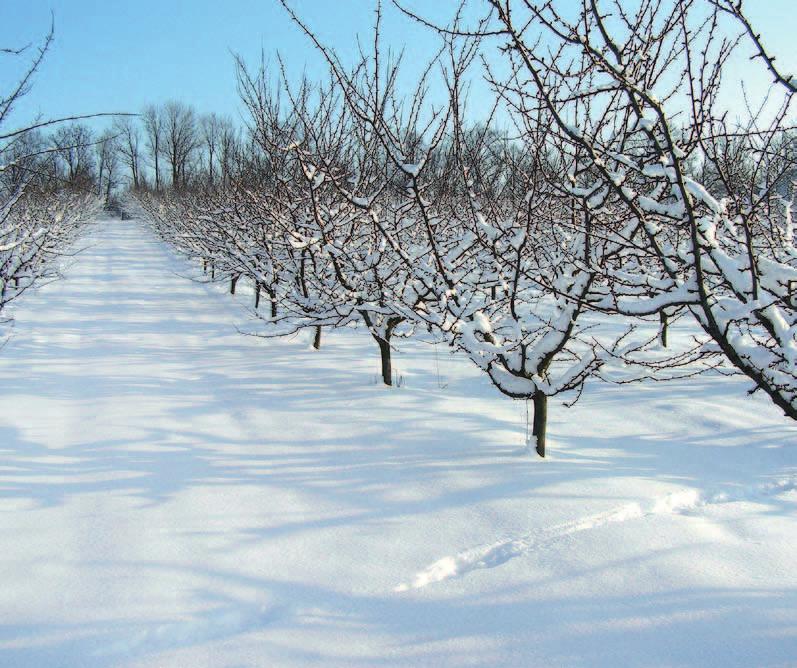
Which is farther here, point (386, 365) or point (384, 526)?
point (386, 365)

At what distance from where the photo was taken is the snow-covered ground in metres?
2.19

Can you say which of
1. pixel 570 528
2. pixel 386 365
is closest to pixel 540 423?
pixel 570 528

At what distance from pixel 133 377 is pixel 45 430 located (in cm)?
166

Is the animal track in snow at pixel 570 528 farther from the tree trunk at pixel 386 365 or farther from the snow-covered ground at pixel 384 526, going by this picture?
the tree trunk at pixel 386 365

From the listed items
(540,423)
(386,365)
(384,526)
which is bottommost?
(384,526)

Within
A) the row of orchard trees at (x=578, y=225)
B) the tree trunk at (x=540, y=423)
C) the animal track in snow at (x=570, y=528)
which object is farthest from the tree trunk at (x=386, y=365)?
the animal track in snow at (x=570, y=528)

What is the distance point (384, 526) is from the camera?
3.11m

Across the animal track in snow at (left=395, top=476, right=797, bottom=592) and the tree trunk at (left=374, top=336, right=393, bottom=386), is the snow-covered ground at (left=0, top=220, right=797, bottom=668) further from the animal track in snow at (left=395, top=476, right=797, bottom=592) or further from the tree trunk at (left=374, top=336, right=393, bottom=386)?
the tree trunk at (left=374, top=336, right=393, bottom=386)

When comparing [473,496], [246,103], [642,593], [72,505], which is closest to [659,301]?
[642,593]

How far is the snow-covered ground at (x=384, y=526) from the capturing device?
7.20 ft

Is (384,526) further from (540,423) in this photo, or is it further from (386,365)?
(386,365)

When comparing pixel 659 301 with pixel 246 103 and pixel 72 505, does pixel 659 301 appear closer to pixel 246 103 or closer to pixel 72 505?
pixel 72 505

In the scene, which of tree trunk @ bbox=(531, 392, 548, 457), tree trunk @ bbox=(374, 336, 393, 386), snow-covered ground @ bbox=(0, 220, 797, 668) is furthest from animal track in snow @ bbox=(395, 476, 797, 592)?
tree trunk @ bbox=(374, 336, 393, 386)

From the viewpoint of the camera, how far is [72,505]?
3336 millimetres
